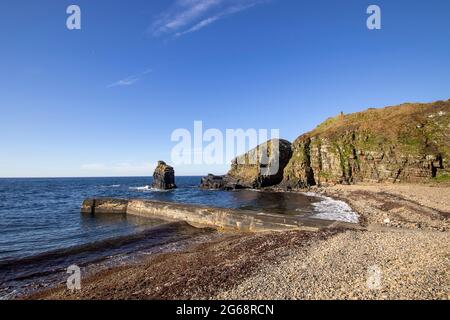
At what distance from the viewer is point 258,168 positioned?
83438 millimetres

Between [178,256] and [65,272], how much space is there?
665cm

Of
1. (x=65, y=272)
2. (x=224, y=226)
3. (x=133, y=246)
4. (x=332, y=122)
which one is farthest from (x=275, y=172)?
(x=65, y=272)

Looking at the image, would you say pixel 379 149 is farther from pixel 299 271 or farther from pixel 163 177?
pixel 163 177

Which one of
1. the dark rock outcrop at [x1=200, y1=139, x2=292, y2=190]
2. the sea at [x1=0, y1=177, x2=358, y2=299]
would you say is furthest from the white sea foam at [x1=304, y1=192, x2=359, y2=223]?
the dark rock outcrop at [x1=200, y1=139, x2=292, y2=190]

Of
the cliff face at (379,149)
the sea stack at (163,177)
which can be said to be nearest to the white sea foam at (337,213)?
the cliff face at (379,149)

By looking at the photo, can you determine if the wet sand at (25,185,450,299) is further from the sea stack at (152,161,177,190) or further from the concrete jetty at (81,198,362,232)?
the sea stack at (152,161,177,190)

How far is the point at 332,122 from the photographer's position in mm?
85625

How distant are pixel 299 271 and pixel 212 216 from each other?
17622 mm

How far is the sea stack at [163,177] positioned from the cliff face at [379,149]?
41.9m

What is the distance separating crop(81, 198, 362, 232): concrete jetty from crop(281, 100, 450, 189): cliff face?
Result: 4016cm

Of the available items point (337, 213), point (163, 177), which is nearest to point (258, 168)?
point (163, 177)

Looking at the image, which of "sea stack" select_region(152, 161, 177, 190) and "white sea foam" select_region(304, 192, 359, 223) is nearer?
"white sea foam" select_region(304, 192, 359, 223)

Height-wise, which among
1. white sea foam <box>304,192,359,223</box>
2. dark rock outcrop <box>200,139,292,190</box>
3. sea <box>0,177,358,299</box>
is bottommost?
sea <box>0,177,358,299</box>

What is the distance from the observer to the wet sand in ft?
→ 29.6
